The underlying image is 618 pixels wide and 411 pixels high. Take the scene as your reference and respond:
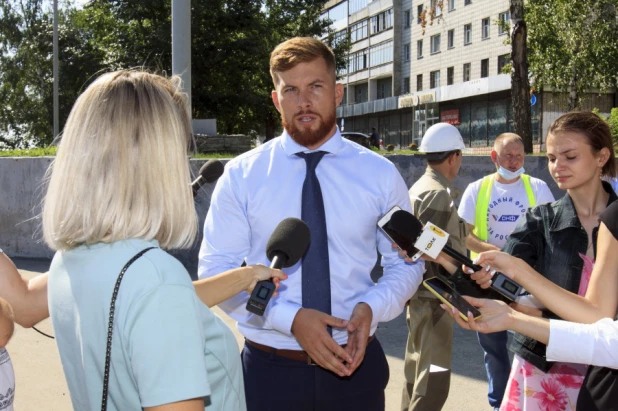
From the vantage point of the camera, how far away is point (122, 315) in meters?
1.53

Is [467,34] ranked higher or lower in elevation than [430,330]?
higher

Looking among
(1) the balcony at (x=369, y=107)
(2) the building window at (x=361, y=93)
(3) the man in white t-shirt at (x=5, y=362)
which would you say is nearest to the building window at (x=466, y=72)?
(1) the balcony at (x=369, y=107)

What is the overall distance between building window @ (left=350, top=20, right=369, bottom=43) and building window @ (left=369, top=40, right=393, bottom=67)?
8.29 ft

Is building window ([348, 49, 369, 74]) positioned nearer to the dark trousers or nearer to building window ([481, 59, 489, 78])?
building window ([481, 59, 489, 78])

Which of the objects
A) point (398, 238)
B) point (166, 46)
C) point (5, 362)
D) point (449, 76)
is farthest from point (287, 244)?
point (449, 76)

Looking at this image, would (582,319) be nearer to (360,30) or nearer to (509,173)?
(509,173)

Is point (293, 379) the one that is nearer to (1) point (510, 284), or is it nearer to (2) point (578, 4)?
(1) point (510, 284)

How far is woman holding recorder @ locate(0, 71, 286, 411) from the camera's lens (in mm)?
1507

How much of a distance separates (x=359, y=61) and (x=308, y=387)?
219 feet

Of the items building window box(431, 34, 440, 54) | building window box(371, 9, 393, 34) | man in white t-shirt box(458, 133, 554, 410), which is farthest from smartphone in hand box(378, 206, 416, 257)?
building window box(371, 9, 393, 34)

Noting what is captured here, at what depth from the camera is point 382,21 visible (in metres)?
61.9

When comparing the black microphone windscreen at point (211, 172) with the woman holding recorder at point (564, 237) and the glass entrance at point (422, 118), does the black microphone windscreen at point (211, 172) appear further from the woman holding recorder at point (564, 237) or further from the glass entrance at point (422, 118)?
the glass entrance at point (422, 118)

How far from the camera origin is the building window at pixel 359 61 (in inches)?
2586

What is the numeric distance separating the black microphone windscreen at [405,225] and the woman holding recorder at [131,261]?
910 mm
